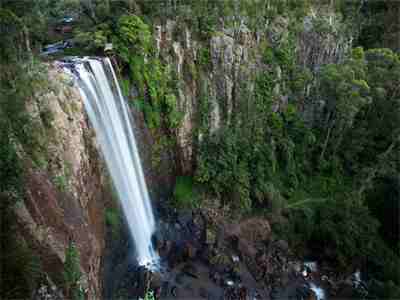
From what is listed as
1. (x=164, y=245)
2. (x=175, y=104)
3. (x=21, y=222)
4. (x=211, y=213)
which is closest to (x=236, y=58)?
(x=175, y=104)

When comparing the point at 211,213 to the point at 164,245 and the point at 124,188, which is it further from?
the point at 124,188

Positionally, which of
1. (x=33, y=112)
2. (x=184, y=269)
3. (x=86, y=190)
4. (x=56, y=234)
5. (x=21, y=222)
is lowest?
(x=184, y=269)

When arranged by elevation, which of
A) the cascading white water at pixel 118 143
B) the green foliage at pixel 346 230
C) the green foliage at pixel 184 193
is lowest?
the green foliage at pixel 346 230

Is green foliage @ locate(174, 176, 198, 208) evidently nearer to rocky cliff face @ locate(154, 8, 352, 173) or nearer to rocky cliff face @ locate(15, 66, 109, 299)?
rocky cliff face @ locate(154, 8, 352, 173)

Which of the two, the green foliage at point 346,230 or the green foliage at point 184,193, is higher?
the green foliage at point 184,193

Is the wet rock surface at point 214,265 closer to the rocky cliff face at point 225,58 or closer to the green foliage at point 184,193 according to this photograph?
the green foliage at point 184,193

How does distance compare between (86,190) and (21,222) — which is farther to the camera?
(86,190)

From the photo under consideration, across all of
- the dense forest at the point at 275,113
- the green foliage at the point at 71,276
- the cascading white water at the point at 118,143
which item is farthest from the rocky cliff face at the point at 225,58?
the green foliage at the point at 71,276
